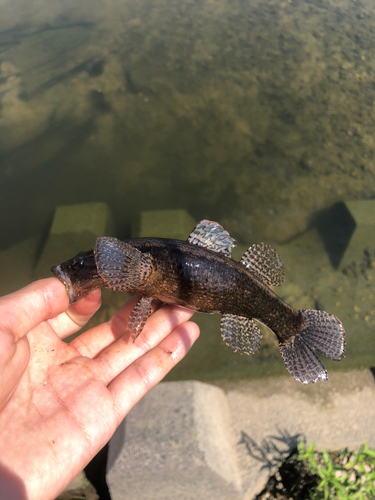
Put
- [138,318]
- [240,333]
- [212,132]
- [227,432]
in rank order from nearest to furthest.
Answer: [138,318] → [240,333] → [227,432] → [212,132]

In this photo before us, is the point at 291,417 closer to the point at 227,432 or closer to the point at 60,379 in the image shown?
the point at 227,432

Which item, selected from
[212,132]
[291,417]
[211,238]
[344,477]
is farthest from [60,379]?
[212,132]

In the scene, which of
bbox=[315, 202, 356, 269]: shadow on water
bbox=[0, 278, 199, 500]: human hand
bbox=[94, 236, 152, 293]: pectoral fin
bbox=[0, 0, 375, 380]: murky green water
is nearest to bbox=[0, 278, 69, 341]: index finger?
bbox=[0, 278, 199, 500]: human hand

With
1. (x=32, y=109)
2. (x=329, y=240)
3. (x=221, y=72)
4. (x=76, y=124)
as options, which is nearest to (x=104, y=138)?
(x=76, y=124)

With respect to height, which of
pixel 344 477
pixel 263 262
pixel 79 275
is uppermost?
pixel 79 275

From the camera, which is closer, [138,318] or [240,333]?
[138,318]

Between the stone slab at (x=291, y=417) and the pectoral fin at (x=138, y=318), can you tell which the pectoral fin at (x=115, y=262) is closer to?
the pectoral fin at (x=138, y=318)

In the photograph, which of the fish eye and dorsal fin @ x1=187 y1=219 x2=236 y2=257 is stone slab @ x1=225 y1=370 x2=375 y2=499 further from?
the fish eye

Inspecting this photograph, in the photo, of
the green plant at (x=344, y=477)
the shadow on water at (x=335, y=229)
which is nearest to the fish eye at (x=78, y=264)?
the green plant at (x=344, y=477)
